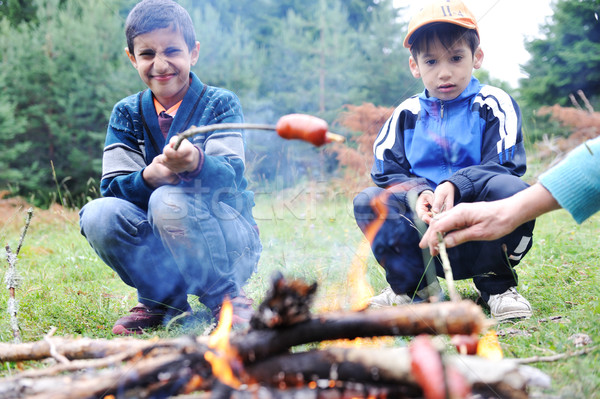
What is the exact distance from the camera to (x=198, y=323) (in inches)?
81.0

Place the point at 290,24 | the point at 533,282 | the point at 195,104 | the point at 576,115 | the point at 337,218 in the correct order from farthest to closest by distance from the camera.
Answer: the point at 576,115 < the point at 290,24 < the point at 337,218 < the point at 533,282 < the point at 195,104

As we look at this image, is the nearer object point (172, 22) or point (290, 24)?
point (172, 22)

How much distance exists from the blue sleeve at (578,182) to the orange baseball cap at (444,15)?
41.8 inches

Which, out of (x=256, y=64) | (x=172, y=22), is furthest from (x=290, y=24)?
(x=172, y=22)

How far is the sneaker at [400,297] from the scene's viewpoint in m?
2.21

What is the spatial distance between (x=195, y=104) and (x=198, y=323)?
104cm

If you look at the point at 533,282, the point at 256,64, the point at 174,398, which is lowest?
the point at 533,282

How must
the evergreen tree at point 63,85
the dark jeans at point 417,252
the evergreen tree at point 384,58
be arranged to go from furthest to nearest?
the evergreen tree at point 63,85
the evergreen tree at point 384,58
the dark jeans at point 417,252

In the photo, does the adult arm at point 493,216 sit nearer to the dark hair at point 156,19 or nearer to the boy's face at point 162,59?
the boy's face at point 162,59

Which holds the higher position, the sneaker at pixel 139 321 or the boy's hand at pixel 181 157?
the boy's hand at pixel 181 157

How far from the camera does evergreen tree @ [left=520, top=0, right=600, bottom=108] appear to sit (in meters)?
8.73

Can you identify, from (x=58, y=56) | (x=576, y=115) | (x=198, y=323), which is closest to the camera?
(x=198, y=323)

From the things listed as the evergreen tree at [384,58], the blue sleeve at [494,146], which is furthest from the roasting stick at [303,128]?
the evergreen tree at [384,58]

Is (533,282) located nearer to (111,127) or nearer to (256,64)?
(111,127)
